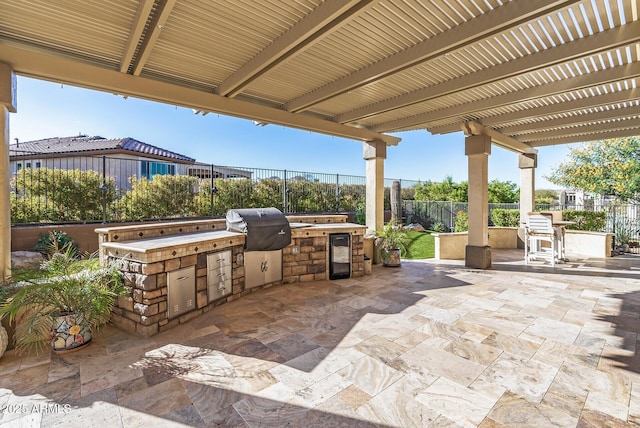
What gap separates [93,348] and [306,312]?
2.56 m

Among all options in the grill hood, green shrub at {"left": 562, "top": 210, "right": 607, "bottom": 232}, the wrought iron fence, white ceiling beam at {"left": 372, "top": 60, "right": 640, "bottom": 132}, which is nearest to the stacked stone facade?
the grill hood

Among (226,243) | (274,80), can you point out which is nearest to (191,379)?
(226,243)

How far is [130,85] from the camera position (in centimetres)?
432

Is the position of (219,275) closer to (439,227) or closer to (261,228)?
(261,228)

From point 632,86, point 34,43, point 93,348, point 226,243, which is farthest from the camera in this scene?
point 632,86

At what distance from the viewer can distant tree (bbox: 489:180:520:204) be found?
1736cm

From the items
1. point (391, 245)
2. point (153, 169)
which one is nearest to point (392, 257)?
point (391, 245)

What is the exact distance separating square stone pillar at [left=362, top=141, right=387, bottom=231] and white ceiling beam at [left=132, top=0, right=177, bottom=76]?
5611 mm

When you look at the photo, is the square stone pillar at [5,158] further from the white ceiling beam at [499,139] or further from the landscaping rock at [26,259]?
the white ceiling beam at [499,139]

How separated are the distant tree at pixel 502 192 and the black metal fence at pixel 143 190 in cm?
1191

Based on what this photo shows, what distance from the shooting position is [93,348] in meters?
3.31

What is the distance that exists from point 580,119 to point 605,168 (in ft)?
40.1

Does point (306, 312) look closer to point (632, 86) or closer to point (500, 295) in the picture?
point (500, 295)

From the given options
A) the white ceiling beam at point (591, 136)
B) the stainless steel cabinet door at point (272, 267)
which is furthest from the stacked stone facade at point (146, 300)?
the white ceiling beam at point (591, 136)
